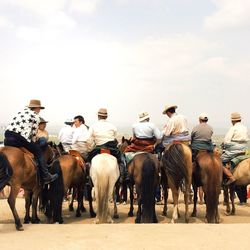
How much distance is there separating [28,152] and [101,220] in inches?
92.9

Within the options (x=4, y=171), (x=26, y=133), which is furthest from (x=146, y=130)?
(x=4, y=171)

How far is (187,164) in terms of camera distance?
9.37 metres

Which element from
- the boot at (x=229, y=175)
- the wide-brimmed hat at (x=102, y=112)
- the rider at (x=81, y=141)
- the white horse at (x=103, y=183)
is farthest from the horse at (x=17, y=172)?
the boot at (x=229, y=175)

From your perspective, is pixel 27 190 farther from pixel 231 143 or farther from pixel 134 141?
pixel 231 143

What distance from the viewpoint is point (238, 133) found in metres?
11.7

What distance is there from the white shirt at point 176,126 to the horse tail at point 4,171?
4.37m

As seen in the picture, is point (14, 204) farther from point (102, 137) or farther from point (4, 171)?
point (102, 137)

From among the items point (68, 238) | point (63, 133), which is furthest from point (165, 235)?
point (63, 133)

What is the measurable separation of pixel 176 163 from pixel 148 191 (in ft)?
3.23

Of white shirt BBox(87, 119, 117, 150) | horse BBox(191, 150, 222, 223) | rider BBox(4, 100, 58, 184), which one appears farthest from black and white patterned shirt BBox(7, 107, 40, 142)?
horse BBox(191, 150, 222, 223)

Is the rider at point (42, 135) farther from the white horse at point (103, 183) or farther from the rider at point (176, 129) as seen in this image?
the rider at point (176, 129)

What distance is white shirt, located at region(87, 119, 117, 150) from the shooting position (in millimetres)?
10086

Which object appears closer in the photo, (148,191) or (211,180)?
(148,191)

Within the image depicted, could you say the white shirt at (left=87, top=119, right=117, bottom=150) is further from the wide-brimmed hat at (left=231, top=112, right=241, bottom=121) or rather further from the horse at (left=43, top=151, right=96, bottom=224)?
the wide-brimmed hat at (left=231, top=112, right=241, bottom=121)
